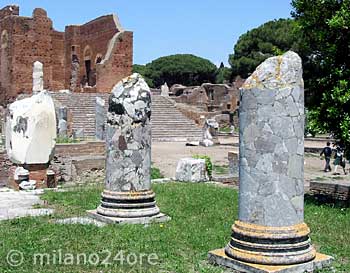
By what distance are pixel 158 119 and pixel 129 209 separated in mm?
22459

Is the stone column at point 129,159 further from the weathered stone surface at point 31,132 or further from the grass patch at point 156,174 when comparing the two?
the grass patch at point 156,174

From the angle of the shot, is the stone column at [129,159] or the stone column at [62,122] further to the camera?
the stone column at [62,122]

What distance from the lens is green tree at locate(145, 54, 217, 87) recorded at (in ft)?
214

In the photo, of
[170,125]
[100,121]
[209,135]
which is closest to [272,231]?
[100,121]

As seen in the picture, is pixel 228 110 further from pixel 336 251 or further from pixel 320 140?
pixel 336 251

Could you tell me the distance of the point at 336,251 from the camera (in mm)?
5199

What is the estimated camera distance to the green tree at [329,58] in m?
7.59

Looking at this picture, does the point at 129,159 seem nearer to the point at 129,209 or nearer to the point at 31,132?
the point at 129,209

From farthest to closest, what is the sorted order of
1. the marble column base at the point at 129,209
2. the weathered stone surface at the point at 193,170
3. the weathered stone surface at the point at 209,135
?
1. the weathered stone surface at the point at 209,135
2. the weathered stone surface at the point at 193,170
3. the marble column base at the point at 129,209

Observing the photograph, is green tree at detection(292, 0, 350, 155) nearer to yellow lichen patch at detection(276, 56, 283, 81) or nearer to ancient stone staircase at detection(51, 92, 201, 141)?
yellow lichen patch at detection(276, 56, 283, 81)

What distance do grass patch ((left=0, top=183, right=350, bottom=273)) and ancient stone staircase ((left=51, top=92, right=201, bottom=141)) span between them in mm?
17917

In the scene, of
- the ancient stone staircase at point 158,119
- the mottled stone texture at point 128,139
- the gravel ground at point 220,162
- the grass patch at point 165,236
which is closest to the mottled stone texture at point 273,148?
the grass patch at point 165,236

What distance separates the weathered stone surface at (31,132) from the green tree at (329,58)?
5.24m

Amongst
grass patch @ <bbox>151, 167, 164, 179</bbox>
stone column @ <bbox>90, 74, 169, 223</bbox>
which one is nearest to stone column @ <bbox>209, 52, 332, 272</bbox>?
stone column @ <bbox>90, 74, 169, 223</bbox>
